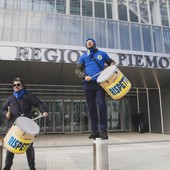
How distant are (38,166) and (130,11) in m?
12.2

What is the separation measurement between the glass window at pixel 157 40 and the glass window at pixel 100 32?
10.3ft

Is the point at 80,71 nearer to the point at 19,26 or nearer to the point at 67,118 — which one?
the point at 19,26

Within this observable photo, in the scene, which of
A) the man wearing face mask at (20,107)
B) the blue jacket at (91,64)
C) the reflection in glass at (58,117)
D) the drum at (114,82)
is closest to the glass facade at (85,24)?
the reflection in glass at (58,117)

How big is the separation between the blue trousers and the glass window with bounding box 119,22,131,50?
10.0 meters

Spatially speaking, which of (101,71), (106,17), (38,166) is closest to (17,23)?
(106,17)

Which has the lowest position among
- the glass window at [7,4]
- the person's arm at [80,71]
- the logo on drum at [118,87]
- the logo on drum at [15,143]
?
the logo on drum at [15,143]

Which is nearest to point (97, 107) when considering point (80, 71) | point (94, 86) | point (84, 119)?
point (94, 86)

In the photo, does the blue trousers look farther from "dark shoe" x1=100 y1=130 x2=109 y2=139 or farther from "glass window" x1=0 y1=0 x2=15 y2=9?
"glass window" x1=0 y1=0 x2=15 y2=9

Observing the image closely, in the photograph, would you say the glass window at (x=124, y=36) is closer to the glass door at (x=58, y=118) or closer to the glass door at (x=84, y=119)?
the glass door at (x=84, y=119)

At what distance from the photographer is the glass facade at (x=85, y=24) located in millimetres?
12570

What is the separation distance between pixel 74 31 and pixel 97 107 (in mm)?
9793

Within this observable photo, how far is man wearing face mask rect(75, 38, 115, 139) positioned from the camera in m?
3.65

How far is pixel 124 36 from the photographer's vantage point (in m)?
13.6

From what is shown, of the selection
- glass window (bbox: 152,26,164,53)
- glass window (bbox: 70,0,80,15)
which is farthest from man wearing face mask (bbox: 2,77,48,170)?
glass window (bbox: 152,26,164,53)
